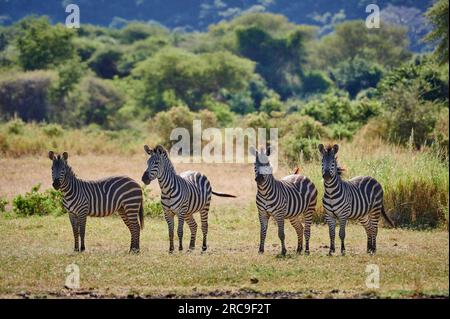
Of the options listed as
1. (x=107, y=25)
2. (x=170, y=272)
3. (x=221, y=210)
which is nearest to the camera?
(x=170, y=272)

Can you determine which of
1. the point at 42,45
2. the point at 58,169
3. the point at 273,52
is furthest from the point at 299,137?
the point at 273,52

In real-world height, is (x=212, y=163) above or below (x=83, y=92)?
below

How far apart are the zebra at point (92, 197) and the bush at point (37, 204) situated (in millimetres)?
4553

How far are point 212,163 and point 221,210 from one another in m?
9.04

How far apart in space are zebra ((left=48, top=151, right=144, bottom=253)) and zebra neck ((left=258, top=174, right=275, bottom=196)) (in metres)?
2.27

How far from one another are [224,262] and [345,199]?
8.36 feet

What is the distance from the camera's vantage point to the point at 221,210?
846 inches

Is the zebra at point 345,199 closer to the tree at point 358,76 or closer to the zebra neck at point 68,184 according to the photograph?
the zebra neck at point 68,184

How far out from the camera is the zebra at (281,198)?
15.1m

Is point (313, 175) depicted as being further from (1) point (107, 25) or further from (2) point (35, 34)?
(1) point (107, 25)

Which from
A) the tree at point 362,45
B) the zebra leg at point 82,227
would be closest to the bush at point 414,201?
the zebra leg at point 82,227

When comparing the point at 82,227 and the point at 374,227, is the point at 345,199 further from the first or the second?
the point at 82,227
